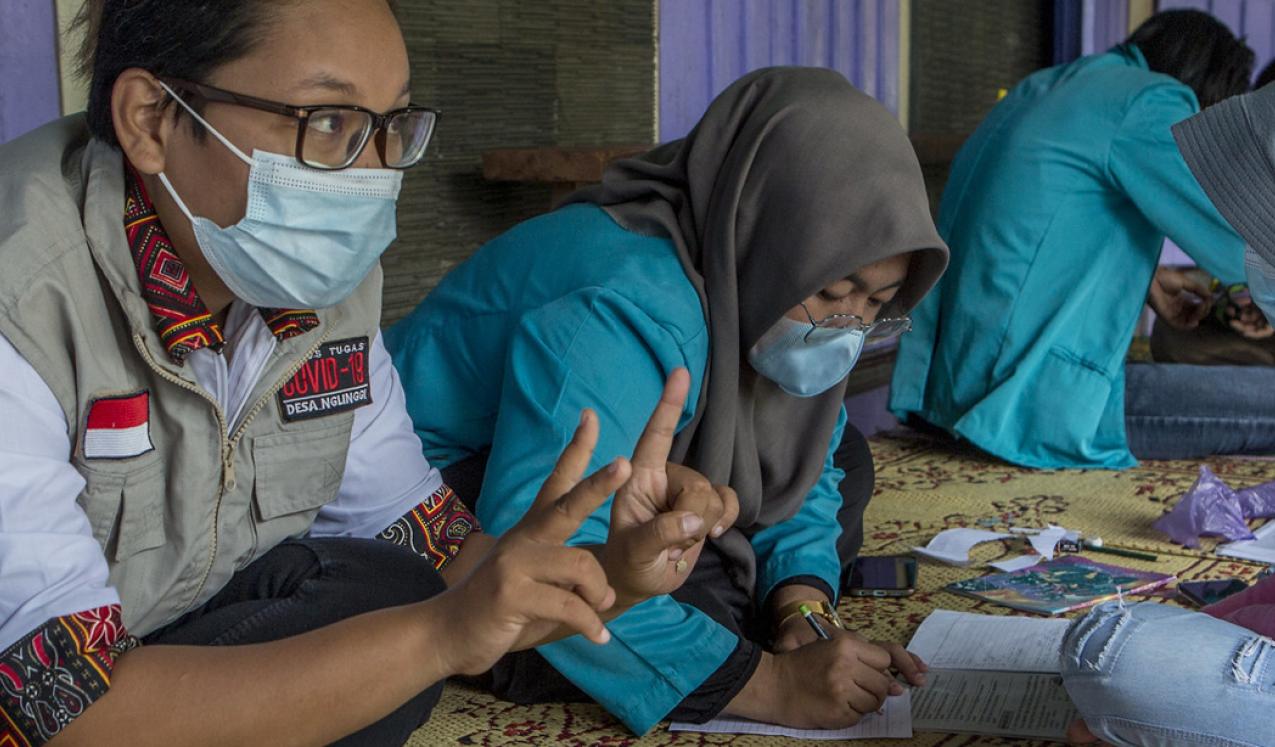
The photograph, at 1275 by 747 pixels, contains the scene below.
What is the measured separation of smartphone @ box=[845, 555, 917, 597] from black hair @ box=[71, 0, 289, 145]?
1.58m

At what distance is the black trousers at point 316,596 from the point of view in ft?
4.88

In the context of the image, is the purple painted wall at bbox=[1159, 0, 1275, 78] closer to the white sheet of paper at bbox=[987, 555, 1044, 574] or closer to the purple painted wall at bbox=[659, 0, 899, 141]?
the purple painted wall at bbox=[659, 0, 899, 141]

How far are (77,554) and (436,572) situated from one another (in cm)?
53

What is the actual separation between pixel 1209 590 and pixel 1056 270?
135cm

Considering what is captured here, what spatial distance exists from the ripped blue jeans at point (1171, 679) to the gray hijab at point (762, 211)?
24.4 inches

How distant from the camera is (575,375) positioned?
1879mm

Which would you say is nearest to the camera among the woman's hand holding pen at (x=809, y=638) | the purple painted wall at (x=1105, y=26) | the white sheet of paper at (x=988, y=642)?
the woman's hand holding pen at (x=809, y=638)

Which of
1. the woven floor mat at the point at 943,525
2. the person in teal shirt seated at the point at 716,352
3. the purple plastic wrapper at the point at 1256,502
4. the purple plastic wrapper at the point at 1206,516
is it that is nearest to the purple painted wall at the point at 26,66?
the person in teal shirt seated at the point at 716,352

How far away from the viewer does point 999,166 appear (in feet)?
11.9

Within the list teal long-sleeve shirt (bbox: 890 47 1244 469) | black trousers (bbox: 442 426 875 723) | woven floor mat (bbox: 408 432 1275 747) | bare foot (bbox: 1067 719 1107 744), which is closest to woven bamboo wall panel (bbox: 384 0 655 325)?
teal long-sleeve shirt (bbox: 890 47 1244 469)

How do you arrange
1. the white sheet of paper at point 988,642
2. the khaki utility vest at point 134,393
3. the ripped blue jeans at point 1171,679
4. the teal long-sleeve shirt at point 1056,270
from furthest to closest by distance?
the teal long-sleeve shirt at point 1056,270 → the white sheet of paper at point 988,642 → the ripped blue jeans at point 1171,679 → the khaki utility vest at point 134,393

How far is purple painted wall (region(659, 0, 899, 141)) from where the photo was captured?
13.7 ft

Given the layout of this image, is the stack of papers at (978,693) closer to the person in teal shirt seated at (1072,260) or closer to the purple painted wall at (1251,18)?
the person in teal shirt seated at (1072,260)

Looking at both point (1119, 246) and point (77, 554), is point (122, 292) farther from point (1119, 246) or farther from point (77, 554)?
point (1119, 246)
